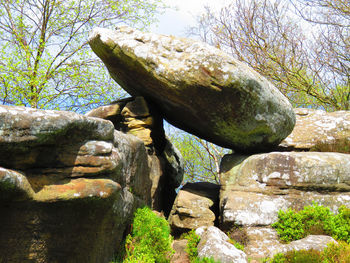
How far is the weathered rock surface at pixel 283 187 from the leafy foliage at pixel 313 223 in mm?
274

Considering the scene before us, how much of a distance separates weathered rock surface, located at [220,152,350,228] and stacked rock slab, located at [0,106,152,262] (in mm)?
3765

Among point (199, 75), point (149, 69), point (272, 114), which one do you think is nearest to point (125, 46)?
point (149, 69)

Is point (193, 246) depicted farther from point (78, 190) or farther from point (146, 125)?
point (146, 125)

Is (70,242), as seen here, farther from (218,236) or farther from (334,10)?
(334,10)

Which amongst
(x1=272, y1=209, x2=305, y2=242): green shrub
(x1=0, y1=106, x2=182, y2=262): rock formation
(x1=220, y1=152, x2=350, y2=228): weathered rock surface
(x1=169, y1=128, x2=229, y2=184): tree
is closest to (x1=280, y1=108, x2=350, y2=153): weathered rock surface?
(x1=220, y1=152, x2=350, y2=228): weathered rock surface

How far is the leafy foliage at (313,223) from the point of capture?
7.86 m

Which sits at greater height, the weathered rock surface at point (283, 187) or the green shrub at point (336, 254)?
the weathered rock surface at point (283, 187)

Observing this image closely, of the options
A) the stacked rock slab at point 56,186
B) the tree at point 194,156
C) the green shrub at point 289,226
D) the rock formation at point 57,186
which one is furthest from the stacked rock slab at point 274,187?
the tree at point 194,156

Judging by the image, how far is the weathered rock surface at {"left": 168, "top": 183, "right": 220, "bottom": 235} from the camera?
904 centimetres

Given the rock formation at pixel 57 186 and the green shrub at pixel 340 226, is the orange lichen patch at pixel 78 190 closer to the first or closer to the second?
A: the rock formation at pixel 57 186

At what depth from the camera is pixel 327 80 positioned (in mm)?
16125

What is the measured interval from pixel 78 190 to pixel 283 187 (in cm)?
Answer: 573

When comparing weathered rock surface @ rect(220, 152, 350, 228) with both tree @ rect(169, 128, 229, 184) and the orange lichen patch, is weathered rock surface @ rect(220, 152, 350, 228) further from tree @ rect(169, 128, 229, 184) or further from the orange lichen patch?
tree @ rect(169, 128, 229, 184)

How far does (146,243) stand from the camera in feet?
22.9
